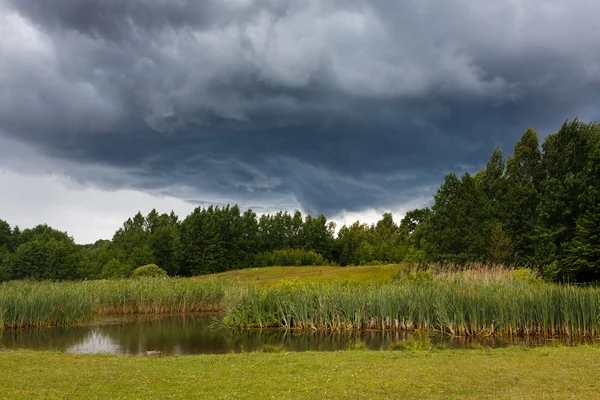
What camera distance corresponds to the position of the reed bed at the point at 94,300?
26047 mm

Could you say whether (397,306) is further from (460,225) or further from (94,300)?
(460,225)

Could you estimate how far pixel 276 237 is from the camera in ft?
354

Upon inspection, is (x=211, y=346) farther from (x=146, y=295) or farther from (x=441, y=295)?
(x=146, y=295)

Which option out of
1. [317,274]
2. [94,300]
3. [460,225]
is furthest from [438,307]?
[317,274]

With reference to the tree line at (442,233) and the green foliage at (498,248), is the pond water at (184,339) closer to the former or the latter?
the tree line at (442,233)

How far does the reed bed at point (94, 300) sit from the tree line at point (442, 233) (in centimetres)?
2581

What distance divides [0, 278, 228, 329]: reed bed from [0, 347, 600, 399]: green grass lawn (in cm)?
1230

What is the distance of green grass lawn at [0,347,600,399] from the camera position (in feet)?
31.9

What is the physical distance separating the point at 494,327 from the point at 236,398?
1693cm

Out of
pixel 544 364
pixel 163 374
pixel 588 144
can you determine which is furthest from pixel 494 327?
pixel 588 144

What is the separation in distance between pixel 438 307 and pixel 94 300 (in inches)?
900

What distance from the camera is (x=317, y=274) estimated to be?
199 feet

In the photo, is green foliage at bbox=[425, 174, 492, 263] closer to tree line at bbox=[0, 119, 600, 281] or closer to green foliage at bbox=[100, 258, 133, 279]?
tree line at bbox=[0, 119, 600, 281]

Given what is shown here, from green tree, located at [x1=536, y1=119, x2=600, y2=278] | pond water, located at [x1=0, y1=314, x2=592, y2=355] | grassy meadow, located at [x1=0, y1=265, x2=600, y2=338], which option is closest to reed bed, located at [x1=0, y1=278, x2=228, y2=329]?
grassy meadow, located at [x1=0, y1=265, x2=600, y2=338]
